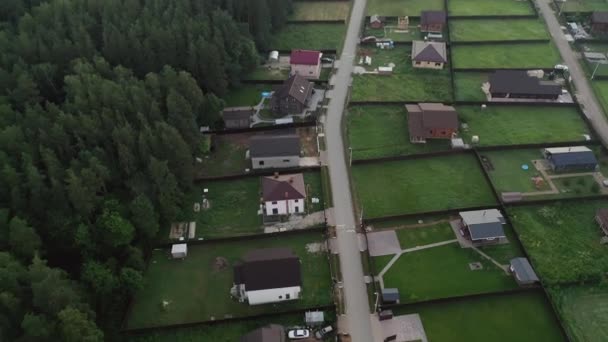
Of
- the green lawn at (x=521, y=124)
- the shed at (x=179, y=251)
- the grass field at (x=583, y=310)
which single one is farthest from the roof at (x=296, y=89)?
the grass field at (x=583, y=310)

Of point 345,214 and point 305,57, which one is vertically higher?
point 305,57

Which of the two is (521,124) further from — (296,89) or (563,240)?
(296,89)

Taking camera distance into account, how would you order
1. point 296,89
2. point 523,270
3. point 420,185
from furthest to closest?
point 296,89 < point 420,185 < point 523,270

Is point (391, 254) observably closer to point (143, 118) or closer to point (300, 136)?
point (300, 136)

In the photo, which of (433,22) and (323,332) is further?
(433,22)

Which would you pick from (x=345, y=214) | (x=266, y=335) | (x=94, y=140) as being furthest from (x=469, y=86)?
(x=94, y=140)

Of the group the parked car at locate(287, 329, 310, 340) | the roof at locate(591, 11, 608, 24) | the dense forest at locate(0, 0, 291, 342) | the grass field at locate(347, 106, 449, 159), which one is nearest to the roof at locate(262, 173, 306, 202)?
the dense forest at locate(0, 0, 291, 342)

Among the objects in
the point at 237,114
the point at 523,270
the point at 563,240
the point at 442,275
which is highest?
the point at 237,114
